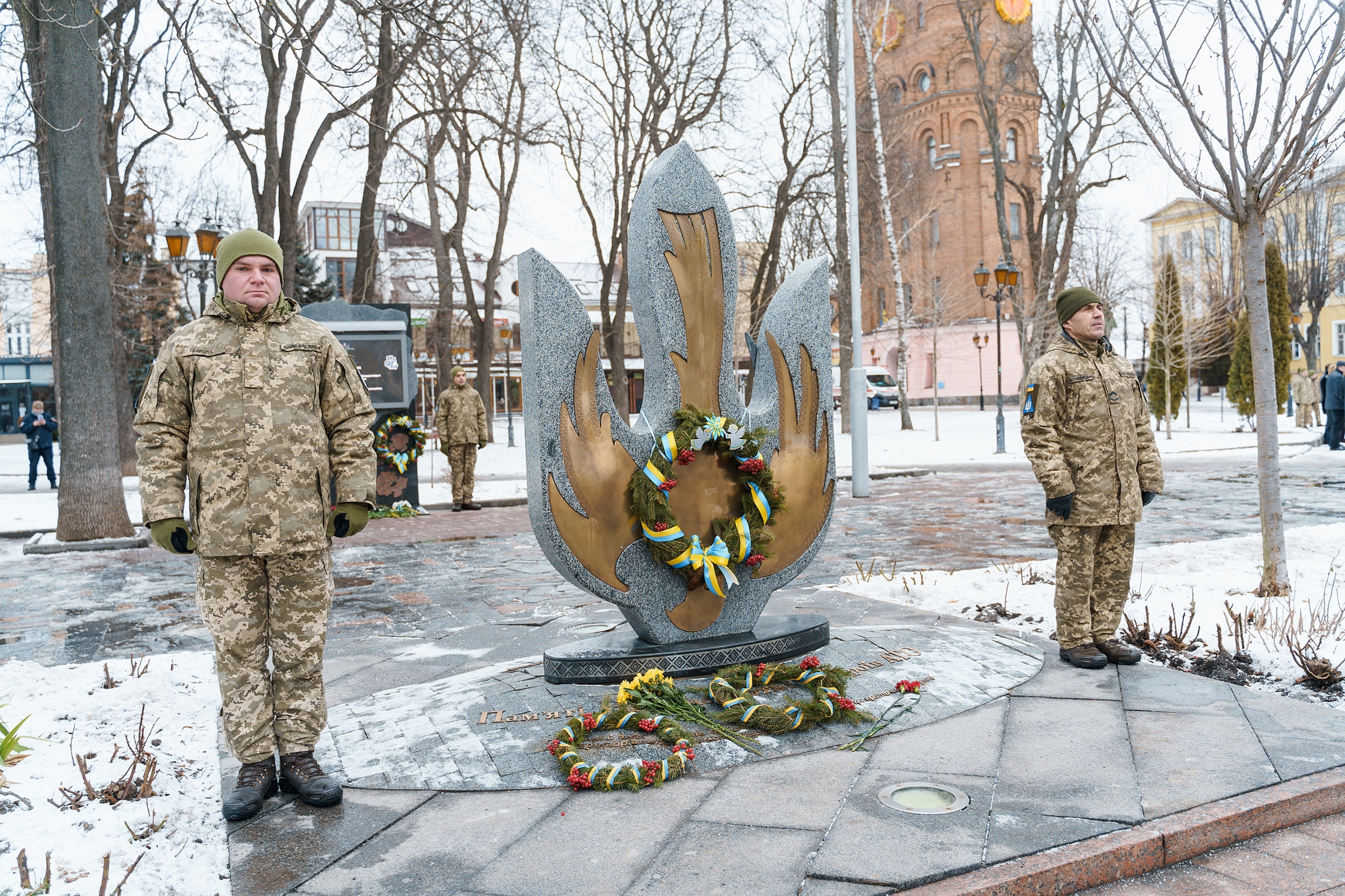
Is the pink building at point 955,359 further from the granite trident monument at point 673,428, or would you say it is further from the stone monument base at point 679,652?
the stone monument base at point 679,652

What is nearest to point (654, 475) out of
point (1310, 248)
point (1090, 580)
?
point (1090, 580)

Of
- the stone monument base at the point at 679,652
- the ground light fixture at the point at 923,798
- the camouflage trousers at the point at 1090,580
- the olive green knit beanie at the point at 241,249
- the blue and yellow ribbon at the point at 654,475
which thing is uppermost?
the olive green knit beanie at the point at 241,249

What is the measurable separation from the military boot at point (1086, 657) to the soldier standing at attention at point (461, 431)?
1010cm

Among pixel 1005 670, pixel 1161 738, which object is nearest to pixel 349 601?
pixel 1005 670

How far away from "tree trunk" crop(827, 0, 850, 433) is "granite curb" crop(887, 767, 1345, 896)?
61.8ft

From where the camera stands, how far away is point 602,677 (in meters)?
4.63

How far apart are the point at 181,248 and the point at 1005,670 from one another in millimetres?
18194

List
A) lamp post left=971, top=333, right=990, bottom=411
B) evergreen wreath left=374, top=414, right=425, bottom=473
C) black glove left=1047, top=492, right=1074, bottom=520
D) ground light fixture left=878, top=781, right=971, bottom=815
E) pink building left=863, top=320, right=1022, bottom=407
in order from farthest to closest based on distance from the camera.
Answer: pink building left=863, top=320, right=1022, bottom=407
lamp post left=971, top=333, right=990, bottom=411
evergreen wreath left=374, top=414, right=425, bottom=473
black glove left=1047, top=492, right=1074, bottom=520
ground light fixture left=878, top=781, right=971, bottom=815

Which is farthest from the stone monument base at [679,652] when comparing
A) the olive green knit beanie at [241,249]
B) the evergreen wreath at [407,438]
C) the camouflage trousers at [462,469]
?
the camouflage trousers at [462,469]

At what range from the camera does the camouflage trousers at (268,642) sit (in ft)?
11.3

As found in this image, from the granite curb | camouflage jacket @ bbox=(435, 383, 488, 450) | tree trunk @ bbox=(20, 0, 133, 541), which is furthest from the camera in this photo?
camouflage jacket @ bbox=(435, 383, 488, 450)

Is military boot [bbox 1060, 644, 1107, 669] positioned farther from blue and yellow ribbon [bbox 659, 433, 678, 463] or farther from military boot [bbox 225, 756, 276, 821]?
military boot [bbox 225, 756, 276, 821]

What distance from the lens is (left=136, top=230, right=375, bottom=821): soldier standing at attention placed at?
3404 millimetres

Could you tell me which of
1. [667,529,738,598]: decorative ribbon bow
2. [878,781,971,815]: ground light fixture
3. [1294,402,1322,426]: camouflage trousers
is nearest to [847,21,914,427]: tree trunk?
[1294,402,1322,426]: camouflage trousers
